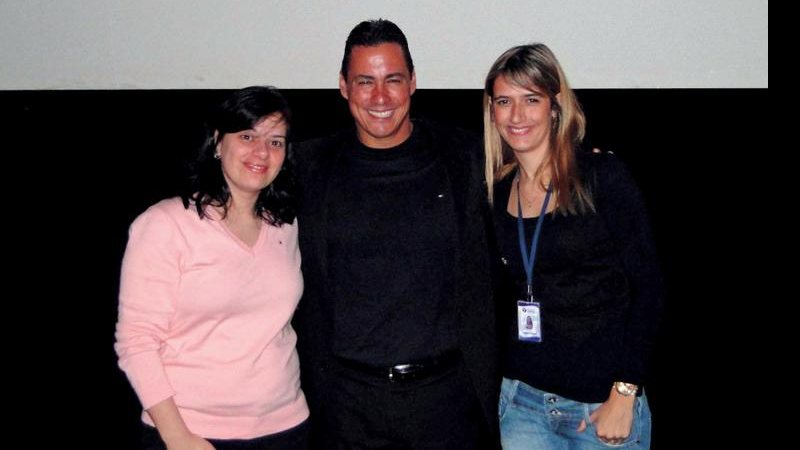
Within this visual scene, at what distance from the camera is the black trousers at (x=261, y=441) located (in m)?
1.32

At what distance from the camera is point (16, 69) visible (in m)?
2.21

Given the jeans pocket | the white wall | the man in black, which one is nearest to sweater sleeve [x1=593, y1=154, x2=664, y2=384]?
the jeans pocket

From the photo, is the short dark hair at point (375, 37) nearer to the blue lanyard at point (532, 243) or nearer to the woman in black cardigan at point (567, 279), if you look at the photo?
the woman in black cardigan at point (567, 279)

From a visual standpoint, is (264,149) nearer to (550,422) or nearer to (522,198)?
(522,198)

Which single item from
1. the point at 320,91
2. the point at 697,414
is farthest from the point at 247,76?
the point at 697,414

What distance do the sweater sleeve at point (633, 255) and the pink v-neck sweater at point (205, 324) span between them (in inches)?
28.2

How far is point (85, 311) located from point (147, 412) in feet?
4.87

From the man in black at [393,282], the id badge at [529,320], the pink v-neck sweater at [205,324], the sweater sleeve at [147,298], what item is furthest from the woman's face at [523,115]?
the sweater sleeve at [147,298]

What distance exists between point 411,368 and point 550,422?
13.4 inches

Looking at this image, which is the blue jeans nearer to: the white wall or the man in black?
the man in black

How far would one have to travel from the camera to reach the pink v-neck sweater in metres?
1.24

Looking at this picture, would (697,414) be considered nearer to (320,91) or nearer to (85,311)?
(320,91)

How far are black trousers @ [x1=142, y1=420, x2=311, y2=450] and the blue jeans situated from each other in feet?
1.55

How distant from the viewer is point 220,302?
51.0 inches
